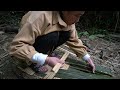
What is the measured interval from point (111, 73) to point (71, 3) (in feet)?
5.82

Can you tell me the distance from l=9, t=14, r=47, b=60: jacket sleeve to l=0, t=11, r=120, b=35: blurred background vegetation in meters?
1.82

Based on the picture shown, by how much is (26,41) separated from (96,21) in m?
2.20

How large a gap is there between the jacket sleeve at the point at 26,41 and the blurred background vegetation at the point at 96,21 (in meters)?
1.82

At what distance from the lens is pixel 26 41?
75.4 inches

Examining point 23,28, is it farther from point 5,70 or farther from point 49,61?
point 5,70

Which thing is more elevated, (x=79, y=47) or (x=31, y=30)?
(x=31, y=30)

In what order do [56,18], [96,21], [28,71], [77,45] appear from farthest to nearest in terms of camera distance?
[96,21]
[77,45]
[28,71]
[56,18]

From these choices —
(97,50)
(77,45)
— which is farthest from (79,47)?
(97,50)

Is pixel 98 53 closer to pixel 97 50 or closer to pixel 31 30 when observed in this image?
pixel 97 50

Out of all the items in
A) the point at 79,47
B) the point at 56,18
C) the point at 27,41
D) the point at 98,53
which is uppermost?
the point at 56,18

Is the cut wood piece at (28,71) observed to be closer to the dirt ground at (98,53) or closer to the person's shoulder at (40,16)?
the dirt ground at (98,53)

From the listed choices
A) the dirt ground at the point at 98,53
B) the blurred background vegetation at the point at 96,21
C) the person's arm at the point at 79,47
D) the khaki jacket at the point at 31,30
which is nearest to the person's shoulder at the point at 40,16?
the khaki jacket at the point at 31,30

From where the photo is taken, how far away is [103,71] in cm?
249
